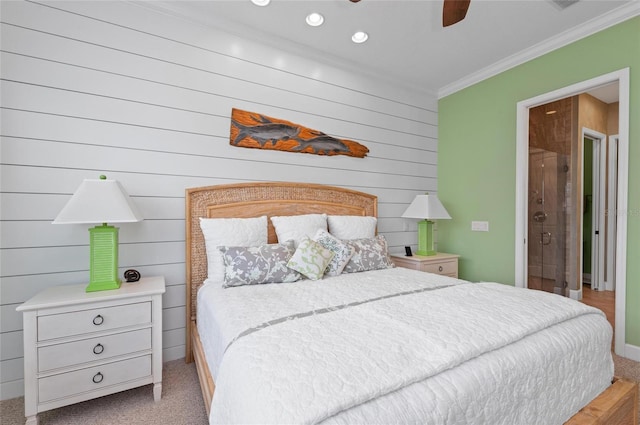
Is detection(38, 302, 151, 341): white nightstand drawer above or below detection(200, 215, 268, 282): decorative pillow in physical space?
below

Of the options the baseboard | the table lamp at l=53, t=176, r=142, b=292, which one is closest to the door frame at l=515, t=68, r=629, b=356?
the baseboard

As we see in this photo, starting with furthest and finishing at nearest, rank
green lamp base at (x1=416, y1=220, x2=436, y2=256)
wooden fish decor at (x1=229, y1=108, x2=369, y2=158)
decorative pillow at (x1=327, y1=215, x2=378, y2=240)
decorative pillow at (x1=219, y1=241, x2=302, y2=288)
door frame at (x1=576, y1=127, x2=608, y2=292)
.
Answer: door frame at (x1=576, y1=127, x2=608, y2=292) < green lamp base at (x1=416, y1=220, x2=436, y2=256) < decorative pillow at (x1=327, y1=215, x2=378, y2=240) < wooden fish decor at (x1=229, y1=108, x2=369, y2=158) < decorative pillow at (x1=219, y1=241, x2=302, y2=288)

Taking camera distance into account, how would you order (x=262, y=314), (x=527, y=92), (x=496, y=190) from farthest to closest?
(x=496, y=190), (x=527, y=92), (x=262, y=314)

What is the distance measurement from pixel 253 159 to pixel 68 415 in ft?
6.76

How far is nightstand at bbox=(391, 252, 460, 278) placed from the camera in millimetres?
3119

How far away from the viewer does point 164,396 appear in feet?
6.09

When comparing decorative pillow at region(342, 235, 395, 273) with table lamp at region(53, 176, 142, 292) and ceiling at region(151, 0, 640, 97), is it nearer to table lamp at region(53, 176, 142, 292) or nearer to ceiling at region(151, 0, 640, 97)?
table lamp at region(53, 176, 142, 292)

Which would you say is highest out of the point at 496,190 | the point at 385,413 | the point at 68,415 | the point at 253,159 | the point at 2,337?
the point at 253,159

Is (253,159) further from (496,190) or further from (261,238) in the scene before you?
(496,190)

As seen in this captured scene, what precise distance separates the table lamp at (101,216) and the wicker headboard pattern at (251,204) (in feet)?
1.69

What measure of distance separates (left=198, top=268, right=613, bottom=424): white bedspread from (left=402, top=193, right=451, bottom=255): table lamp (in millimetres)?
1590

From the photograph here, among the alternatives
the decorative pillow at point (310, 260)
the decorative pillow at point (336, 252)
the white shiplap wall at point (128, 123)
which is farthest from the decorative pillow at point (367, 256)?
the white shiplap wall at point (128, 123)

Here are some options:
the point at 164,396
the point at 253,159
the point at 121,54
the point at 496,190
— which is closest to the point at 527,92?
the point at 496,190

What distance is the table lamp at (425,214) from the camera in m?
3.25
